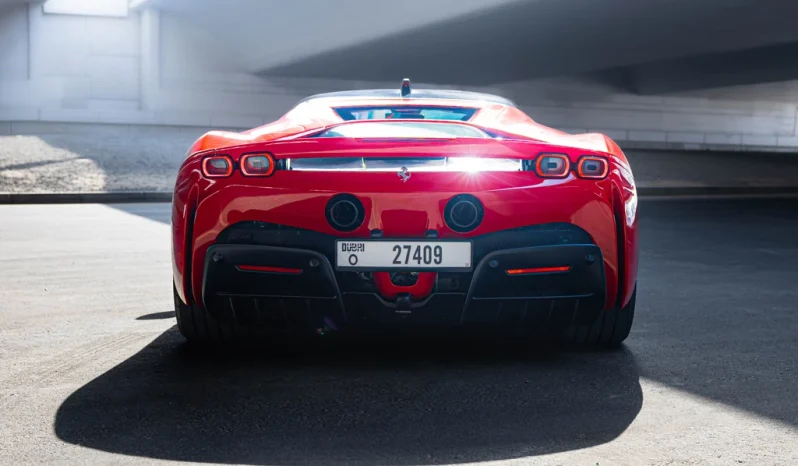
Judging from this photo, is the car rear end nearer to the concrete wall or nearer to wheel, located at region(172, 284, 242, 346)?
wheel, located at region(172, 284, 242, 346)

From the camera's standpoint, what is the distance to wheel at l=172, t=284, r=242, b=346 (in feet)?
14.4

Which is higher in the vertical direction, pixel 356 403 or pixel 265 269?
pixel 265 269

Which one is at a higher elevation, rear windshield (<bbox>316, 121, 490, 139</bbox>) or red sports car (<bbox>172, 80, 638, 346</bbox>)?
rear windshield (<bbox>316, 121, 490, 139</bbox>)

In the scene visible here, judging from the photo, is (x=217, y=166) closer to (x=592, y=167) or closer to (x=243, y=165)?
(x=243, y=165)

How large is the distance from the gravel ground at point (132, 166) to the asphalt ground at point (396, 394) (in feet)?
42.2

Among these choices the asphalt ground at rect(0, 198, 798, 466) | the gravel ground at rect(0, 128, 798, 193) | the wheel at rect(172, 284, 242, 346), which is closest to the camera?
the asphalt ground at rect(0, 198, 798, 466)

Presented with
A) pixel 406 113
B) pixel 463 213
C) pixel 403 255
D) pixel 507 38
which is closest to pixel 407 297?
pixel 403 255

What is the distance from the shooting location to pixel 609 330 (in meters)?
4.48

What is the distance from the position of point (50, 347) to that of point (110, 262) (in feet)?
11.7

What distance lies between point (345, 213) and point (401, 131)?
0.44 m

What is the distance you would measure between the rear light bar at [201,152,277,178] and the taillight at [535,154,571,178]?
1038mm

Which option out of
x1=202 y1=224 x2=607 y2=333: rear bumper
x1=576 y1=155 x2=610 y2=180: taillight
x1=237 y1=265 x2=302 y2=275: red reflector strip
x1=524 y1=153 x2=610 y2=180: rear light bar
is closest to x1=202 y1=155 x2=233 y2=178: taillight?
x1=202 y1=224 x2=607 y2=333: rear bumper

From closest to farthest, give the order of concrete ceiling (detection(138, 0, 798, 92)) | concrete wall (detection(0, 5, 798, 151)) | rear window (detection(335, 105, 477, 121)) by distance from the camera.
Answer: rear window (detection(335, 105, 477, 121)) → concrete ceiling (detection(138, 0, 798, 92)) → concrete wall (detection(0, 5, 798, 151))

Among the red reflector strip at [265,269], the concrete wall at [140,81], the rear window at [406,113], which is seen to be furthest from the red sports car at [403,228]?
the concrete wall at [140,81]
